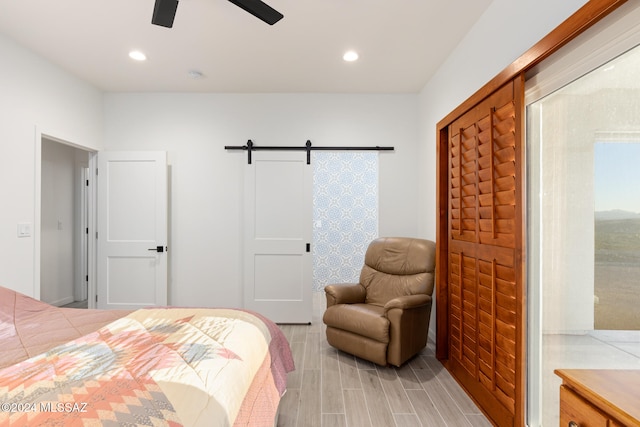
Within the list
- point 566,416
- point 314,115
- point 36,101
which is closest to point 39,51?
point 36,101

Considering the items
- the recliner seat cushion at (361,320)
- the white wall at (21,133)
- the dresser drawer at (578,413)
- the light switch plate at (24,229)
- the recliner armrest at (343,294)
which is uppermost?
the white wall at (21,133)

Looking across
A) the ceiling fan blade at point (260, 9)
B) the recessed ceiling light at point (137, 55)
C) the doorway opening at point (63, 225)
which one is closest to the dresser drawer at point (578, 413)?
the ceiling fan blade at point (260, 9)

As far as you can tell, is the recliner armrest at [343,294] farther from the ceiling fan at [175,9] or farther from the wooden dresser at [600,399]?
the ceiling fan at [175,9]

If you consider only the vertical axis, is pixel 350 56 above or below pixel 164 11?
above

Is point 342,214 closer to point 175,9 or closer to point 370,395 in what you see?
point 370,395

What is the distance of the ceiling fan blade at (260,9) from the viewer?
1868mm

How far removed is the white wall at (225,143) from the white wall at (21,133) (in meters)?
0.88

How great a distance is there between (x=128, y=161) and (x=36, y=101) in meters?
1.01

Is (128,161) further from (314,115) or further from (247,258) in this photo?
(314,115)

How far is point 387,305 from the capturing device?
8.80 ft

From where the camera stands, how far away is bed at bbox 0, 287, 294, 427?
0.94 m

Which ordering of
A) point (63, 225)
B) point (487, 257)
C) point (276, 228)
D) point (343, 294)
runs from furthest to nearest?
1. point (63, 225)
2. point (276, 228)
3. point (343, 294)
4. point (487, 257)

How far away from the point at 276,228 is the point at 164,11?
250 cm

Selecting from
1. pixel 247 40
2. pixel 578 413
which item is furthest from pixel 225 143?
pixel 578 413
